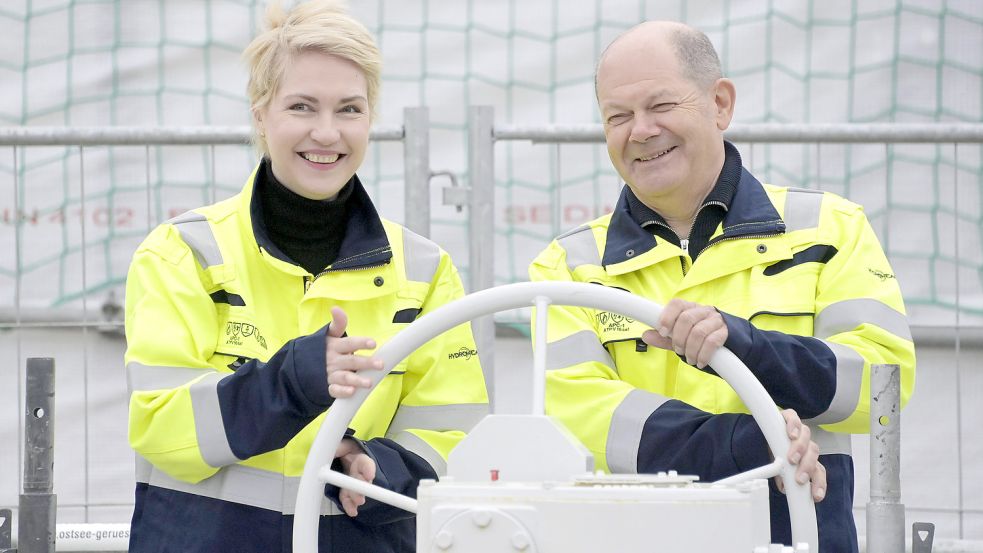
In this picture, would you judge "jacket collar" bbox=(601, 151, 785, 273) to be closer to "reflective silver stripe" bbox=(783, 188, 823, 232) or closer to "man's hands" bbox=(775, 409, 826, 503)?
"reflective silver stripe" bbox=(783, 188, 823, 232)

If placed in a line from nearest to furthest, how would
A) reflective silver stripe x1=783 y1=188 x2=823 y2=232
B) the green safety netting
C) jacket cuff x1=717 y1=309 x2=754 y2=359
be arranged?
jacket cuff x1=717 y1=309 x2=754 y2=359, reflective silver stripe x1=783 y1=188 x2=823 y2=232, the green safety netting

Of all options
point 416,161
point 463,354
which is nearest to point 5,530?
point 463,354

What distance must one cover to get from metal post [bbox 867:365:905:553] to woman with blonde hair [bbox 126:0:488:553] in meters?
0.67

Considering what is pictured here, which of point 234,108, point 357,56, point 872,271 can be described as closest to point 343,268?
point 357,56

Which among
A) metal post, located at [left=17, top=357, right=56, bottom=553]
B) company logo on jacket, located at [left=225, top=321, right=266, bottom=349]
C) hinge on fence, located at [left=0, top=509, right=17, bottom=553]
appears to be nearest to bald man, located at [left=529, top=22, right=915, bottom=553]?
company logo on jacket, located at [left=225, top=321, right=266, bottom=349]

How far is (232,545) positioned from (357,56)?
81 centimetres

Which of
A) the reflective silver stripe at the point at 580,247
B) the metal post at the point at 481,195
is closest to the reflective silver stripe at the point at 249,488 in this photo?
the reflective silver stripe at the point at 580,247

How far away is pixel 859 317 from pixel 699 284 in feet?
0.85

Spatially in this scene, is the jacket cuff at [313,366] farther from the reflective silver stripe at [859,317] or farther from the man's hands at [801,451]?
the reflective silver stripe at [859,317]

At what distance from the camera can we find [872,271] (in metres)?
2.28

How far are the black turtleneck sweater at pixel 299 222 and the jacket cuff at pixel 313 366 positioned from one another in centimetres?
38

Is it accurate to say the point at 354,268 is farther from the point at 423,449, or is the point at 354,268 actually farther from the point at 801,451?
the point at 801,451

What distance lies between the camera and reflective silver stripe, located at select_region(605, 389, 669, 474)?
2213mm

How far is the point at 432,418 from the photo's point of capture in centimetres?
233
